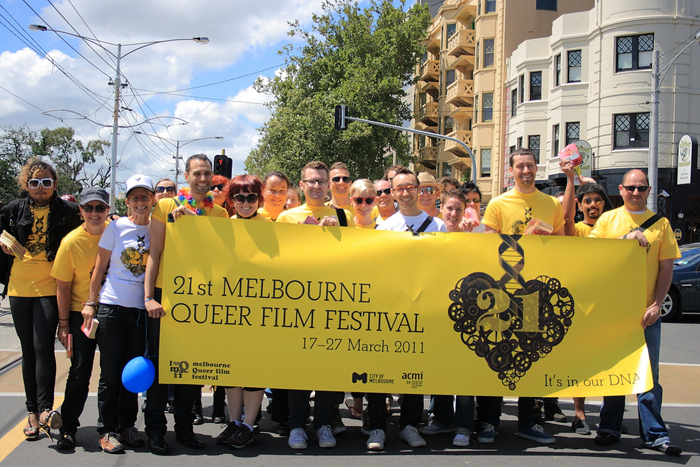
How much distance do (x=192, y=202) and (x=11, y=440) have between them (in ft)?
7.79

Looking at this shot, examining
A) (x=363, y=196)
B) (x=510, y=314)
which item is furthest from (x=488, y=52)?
(x=510, y=314)

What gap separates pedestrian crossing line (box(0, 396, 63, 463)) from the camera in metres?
4.63

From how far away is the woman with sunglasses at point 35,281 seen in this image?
4887 mm

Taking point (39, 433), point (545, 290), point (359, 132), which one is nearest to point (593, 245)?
point (545, 290)

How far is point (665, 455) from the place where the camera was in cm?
478

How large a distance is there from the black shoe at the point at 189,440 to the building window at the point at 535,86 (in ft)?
93.4

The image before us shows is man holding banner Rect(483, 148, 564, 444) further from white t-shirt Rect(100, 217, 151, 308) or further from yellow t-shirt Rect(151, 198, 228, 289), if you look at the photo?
white t-shirt Rect(100, 217, 151, 308)

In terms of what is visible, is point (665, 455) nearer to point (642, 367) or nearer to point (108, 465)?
point (642, 367)

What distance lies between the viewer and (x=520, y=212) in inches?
205

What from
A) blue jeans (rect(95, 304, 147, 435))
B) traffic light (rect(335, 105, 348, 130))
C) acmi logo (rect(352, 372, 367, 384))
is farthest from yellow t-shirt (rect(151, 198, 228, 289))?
traffic light (rect(335, 105, 348, 130))

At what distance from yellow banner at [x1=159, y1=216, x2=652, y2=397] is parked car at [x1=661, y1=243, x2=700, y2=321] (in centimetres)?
862

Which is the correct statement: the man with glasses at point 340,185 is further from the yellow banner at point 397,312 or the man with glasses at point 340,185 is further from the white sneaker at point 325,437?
the white sneaker at point 325,437

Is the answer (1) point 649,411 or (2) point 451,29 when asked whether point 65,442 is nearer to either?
(1) point 649,411

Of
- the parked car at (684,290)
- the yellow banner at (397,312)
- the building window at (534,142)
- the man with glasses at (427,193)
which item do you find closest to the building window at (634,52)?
the building window at (534,142)
